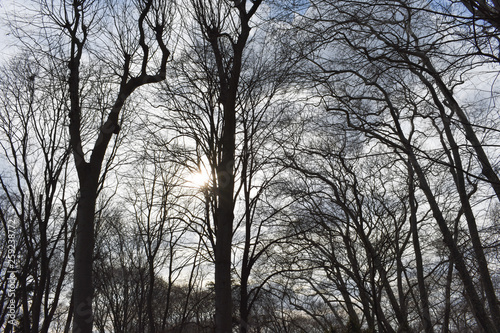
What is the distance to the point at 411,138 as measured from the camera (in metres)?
10.2

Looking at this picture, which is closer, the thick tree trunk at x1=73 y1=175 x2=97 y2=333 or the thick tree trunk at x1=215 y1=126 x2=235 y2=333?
the thick tree trunk at x1=73 y1=175 x2=97 y2=333

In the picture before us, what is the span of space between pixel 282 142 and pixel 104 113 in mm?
4133

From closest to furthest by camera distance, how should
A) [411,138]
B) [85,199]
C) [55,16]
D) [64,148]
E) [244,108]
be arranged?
1. [85,199]
2. [55,16]
3. [244,108]
4. [64,148]
5. [411,138]

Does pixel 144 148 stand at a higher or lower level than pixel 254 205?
higher

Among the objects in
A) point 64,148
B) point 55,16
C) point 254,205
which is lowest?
point 254,205

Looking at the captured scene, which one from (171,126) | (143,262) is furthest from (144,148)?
(143,262)

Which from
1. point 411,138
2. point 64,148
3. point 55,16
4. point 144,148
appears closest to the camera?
point 55,16

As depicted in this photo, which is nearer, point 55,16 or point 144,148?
point 55,16

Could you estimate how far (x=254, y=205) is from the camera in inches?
297

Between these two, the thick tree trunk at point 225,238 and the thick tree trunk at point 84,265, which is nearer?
the thick tree trunk at point 84,265

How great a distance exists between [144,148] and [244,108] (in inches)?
97.0

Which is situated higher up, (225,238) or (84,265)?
(225,238)

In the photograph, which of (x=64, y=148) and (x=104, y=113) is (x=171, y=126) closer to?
(x=104, y=113)

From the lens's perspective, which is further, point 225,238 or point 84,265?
point 225,238
